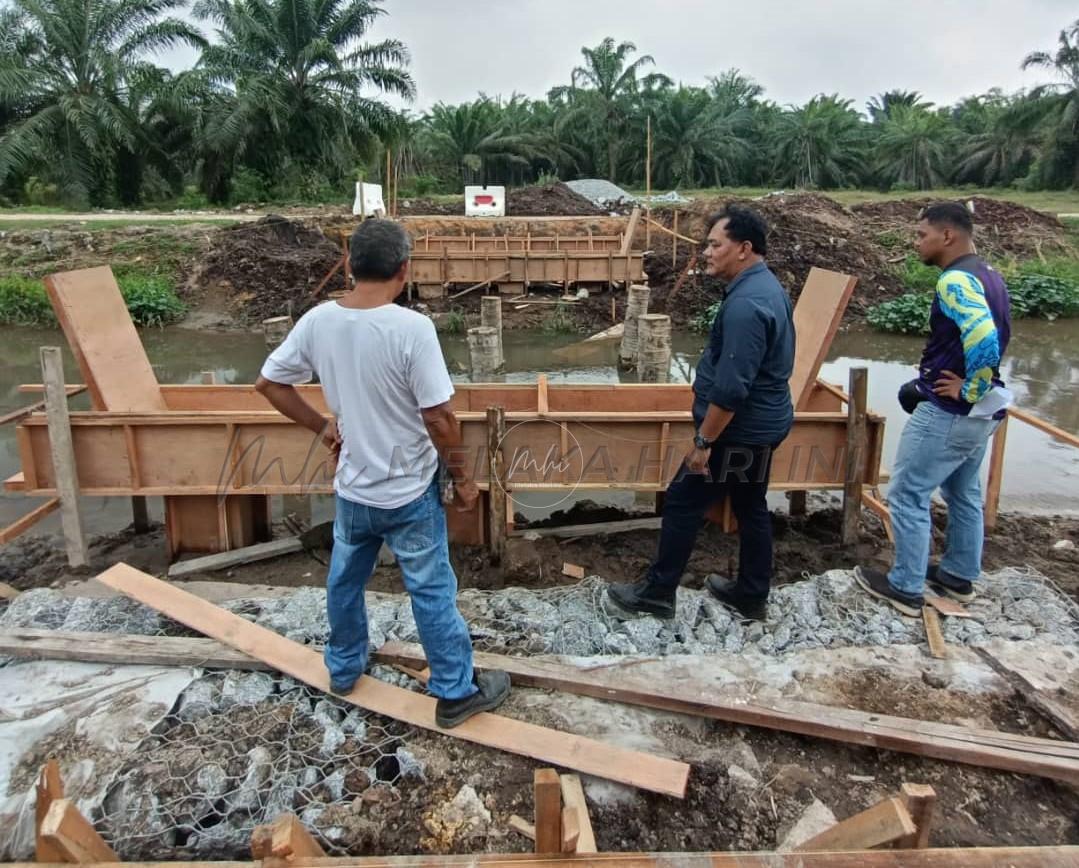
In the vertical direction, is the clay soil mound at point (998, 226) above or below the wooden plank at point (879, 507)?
above

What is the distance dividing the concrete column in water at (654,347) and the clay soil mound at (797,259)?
6748 millimetres

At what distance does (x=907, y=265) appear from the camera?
2027 centimetres

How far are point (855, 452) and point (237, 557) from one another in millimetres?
4556

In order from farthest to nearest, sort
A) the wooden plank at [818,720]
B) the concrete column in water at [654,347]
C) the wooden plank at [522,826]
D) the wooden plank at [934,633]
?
the concrete column in water at [654,347]
the wooden plank at [934,633]
the wooden plank at [818,720]
the wooden plank at [522,826]

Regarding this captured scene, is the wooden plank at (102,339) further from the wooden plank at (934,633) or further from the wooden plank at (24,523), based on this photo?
the wooden plank at (934,633)

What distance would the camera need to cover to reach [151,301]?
662 inches

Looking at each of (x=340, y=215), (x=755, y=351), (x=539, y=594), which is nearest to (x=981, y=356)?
(x=755, y=351)

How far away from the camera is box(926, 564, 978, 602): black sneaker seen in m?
4.25

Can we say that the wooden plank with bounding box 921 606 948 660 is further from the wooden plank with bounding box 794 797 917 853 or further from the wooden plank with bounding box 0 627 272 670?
the wooden plank with bounding box 0 627 272 670

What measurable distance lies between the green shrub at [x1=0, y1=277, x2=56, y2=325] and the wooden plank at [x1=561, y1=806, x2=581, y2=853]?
1811 centimetres

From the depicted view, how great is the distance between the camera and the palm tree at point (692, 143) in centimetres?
5112

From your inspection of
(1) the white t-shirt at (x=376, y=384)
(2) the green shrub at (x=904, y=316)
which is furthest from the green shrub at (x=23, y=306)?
(2) the green shrub at (x=904, y=316)

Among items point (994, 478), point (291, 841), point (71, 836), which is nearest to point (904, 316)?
point (994, 478)

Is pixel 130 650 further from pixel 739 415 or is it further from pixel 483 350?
pixel 483 350
